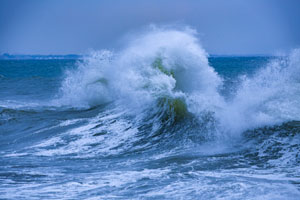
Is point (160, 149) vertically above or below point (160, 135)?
below

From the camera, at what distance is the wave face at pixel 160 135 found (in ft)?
13.5

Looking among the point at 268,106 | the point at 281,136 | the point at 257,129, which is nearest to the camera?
the point at 281,136

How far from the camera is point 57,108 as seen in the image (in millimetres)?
11297

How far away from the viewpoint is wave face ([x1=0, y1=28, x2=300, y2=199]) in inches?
162

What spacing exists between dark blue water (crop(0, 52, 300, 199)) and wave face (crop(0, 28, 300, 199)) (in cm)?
2

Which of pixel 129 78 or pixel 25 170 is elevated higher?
pixel 129 78

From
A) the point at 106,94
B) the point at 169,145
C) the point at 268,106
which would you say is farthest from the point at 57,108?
the point at 268,106

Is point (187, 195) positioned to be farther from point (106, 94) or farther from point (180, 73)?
point (106, 94)

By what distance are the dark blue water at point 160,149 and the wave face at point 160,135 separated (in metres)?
0.02

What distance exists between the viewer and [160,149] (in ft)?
20.5

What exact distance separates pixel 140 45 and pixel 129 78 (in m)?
2.03

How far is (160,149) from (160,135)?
100 centimetres

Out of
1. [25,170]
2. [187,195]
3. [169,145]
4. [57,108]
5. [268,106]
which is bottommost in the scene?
[187,195]

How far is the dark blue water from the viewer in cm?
400
